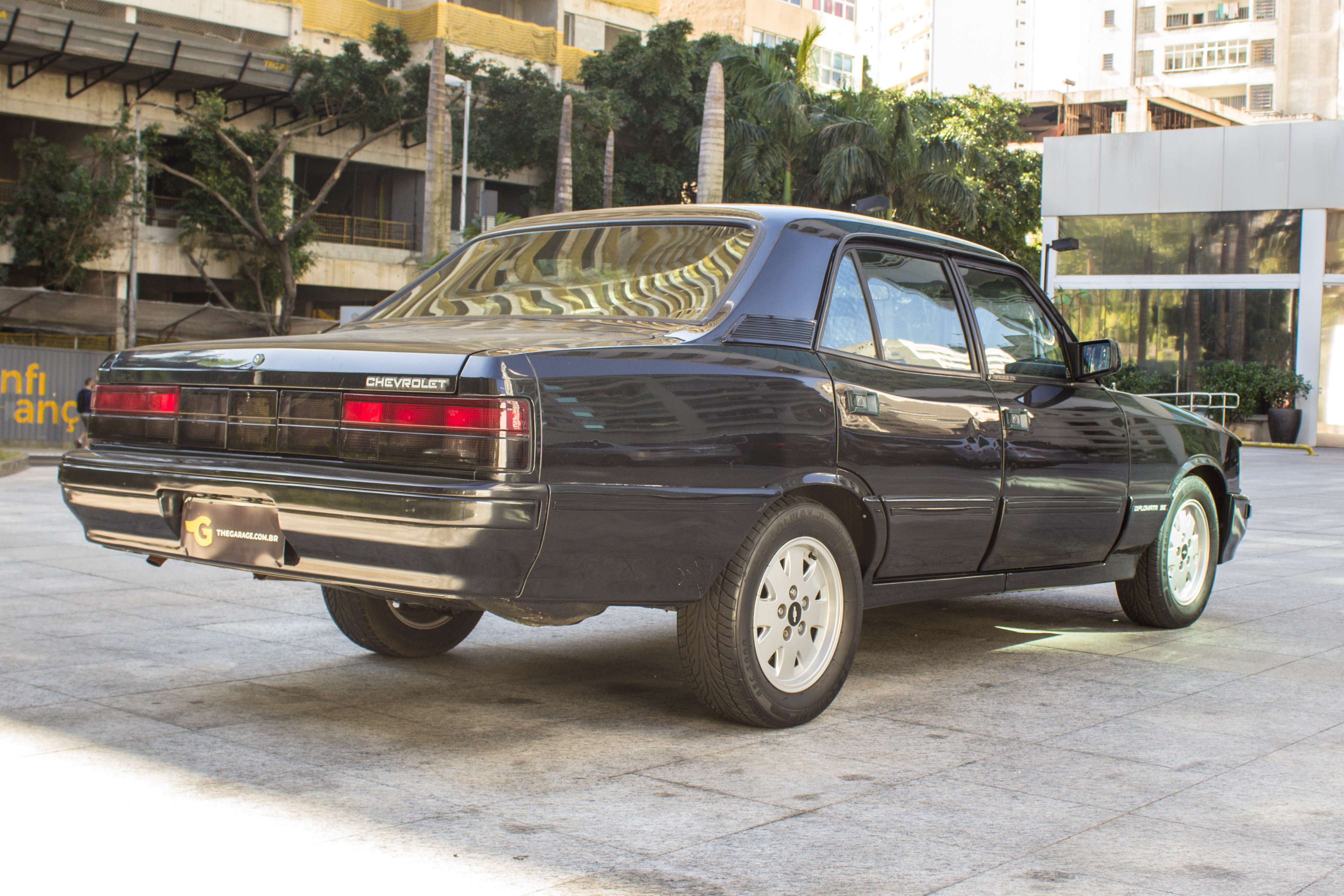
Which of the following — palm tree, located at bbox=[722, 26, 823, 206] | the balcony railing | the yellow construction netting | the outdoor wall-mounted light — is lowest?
the outdoor wall-mounted light

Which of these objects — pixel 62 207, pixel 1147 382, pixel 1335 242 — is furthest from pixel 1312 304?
pixel 62 207

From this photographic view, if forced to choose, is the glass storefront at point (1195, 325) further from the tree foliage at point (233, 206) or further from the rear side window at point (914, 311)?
the rear side window at point (914, 311)

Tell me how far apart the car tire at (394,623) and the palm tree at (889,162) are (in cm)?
3166

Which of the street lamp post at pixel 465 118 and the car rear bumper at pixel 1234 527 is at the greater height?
the street lamp post at pixel 465 118

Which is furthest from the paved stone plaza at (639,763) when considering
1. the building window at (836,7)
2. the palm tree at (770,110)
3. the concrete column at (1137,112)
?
the building window at (836,7)

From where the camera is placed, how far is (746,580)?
412 centimetres

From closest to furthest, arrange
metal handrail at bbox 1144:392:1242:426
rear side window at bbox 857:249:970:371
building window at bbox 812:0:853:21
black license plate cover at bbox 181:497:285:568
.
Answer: black license plate cover at bbox 181:497:285:568, rear side window at bbox 857:249:970:371, metal handrail at bbox 1144:392:1242:426, building window at bbox 812:0:853:21

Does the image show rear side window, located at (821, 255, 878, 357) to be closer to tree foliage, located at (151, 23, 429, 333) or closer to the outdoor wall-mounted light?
the outdoor wall-mounted light

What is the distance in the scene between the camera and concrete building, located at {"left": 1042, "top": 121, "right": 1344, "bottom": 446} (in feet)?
109

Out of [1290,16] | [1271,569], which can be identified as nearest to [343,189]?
[1271,569]

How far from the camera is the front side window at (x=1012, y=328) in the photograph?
541 centimetres

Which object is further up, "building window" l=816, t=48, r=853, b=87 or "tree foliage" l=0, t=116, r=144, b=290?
"building window" l=816, t=48, r=853, b=87

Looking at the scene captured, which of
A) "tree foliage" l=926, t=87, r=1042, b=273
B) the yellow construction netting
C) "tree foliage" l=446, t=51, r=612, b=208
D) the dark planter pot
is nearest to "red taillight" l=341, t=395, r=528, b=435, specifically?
the dark planter pot

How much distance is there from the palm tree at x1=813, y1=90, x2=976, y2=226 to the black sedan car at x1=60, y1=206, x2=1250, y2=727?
31.2 meters
